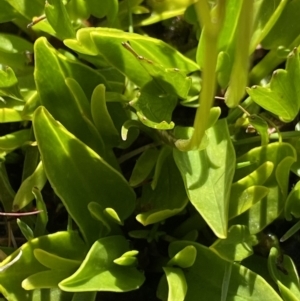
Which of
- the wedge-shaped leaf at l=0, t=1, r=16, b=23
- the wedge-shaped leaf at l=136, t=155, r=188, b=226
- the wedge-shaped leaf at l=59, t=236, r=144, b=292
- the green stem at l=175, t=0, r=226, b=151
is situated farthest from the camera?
the wedge-shaped leaf at l=0, t=1, r=16, b=23

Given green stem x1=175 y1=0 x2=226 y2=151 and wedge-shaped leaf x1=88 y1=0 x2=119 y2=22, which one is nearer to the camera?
green stem x1=175 y1=0 x2=226 y2=151

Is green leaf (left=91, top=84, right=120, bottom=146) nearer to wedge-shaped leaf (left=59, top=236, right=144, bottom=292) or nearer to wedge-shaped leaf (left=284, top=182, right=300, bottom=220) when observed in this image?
wedge-shaped leaf (left=59, top=236, right=144, bottom=292)

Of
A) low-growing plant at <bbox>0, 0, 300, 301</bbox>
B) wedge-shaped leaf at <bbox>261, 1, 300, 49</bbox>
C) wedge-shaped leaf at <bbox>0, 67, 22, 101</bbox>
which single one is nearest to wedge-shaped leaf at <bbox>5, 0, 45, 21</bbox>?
low-growing plant at <bbox>0, 0, 300, 301</bbox>

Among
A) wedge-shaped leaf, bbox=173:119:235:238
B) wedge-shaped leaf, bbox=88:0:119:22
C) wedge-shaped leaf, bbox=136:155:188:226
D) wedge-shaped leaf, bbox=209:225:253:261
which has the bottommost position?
wedge-shaped leaf, bbox=209:225:253:261

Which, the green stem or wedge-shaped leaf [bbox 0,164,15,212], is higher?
the green stem

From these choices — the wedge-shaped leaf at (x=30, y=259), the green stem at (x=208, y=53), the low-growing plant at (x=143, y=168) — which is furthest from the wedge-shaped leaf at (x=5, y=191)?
the green stem at (x=208, y=53)

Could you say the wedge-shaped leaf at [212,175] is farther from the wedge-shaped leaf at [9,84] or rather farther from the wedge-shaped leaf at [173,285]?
the wedge-shaped leaf at [9,84]

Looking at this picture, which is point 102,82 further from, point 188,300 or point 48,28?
point 188,300

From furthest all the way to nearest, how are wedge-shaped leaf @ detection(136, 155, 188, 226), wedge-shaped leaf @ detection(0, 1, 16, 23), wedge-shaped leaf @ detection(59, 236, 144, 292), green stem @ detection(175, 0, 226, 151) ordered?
wedge-shaped leaf @ detection(0, 1, 16, 23) < wedge-shaped leaf @ detection(136, 155, 188, 226) < wedge-shaped leaf @ detection(59, 236, 144, 292) < green stem @ detection(175, 0, 226, 151)
